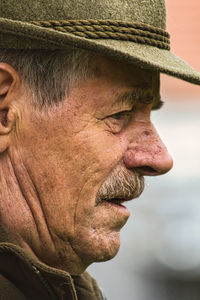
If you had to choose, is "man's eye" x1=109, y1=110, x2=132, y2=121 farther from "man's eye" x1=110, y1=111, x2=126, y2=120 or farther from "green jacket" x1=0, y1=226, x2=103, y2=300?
"green jacket" x1=0, y1=226, x2=103, y2=300

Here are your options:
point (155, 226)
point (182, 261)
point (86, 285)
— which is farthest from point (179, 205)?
point (86, 285)

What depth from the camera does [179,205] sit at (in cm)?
1098

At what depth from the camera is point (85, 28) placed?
9.41ft

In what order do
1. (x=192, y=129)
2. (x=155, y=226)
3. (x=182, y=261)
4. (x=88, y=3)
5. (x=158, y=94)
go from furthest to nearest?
(x=182, y=261)
(x=155, y=226)
(x=192, y=129)
(x=158, y=94)
(x=88, y=3)

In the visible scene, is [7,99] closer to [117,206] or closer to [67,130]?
[67,130]

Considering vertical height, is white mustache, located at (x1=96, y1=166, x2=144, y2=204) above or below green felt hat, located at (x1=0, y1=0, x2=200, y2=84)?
below

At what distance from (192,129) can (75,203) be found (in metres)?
7.09

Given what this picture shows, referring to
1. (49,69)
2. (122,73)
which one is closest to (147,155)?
(122,73)

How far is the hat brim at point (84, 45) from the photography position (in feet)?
9.14

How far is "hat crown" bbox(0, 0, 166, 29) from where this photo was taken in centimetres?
287

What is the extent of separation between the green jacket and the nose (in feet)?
1.77

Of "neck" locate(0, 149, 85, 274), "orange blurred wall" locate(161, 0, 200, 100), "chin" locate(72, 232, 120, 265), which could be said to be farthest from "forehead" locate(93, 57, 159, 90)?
"orange blurred wall" locate(161, 0, 200, 100)

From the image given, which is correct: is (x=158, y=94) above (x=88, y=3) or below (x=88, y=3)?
below

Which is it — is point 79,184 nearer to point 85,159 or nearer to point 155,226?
point 85,159
